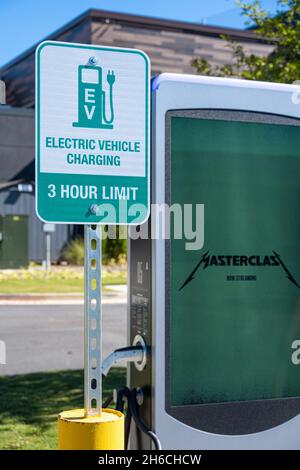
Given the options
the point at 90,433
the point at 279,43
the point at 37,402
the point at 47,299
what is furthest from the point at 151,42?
the point at 90,433

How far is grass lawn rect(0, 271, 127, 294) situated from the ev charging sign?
53.4 feet

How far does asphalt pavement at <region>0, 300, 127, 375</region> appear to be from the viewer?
938 centimetres

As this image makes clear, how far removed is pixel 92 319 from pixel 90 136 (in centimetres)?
67

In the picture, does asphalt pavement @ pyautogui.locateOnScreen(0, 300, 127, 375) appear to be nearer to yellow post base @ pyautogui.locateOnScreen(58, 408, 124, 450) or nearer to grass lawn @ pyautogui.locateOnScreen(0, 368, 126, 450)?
grass lawn @ pyautogui.locateOnScreen(0, 368, 126, 450)

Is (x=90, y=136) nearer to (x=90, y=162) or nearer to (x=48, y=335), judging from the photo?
(x=90, y=162)

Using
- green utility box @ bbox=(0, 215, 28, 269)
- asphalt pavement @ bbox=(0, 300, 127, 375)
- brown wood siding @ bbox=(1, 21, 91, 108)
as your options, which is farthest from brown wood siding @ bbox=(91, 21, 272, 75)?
asphalt pavement @ bbox=(0, 300, 127, 375)

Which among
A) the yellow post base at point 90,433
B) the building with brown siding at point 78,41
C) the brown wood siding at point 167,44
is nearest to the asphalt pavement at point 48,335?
the yellow post base at point 90,433

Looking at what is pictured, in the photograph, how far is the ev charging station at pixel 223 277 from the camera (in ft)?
11.9

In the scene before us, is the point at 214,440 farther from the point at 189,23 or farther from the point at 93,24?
the point at 189,23

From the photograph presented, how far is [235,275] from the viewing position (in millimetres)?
3787

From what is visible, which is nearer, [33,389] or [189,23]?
[33,389]

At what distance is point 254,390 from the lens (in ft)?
12.7
